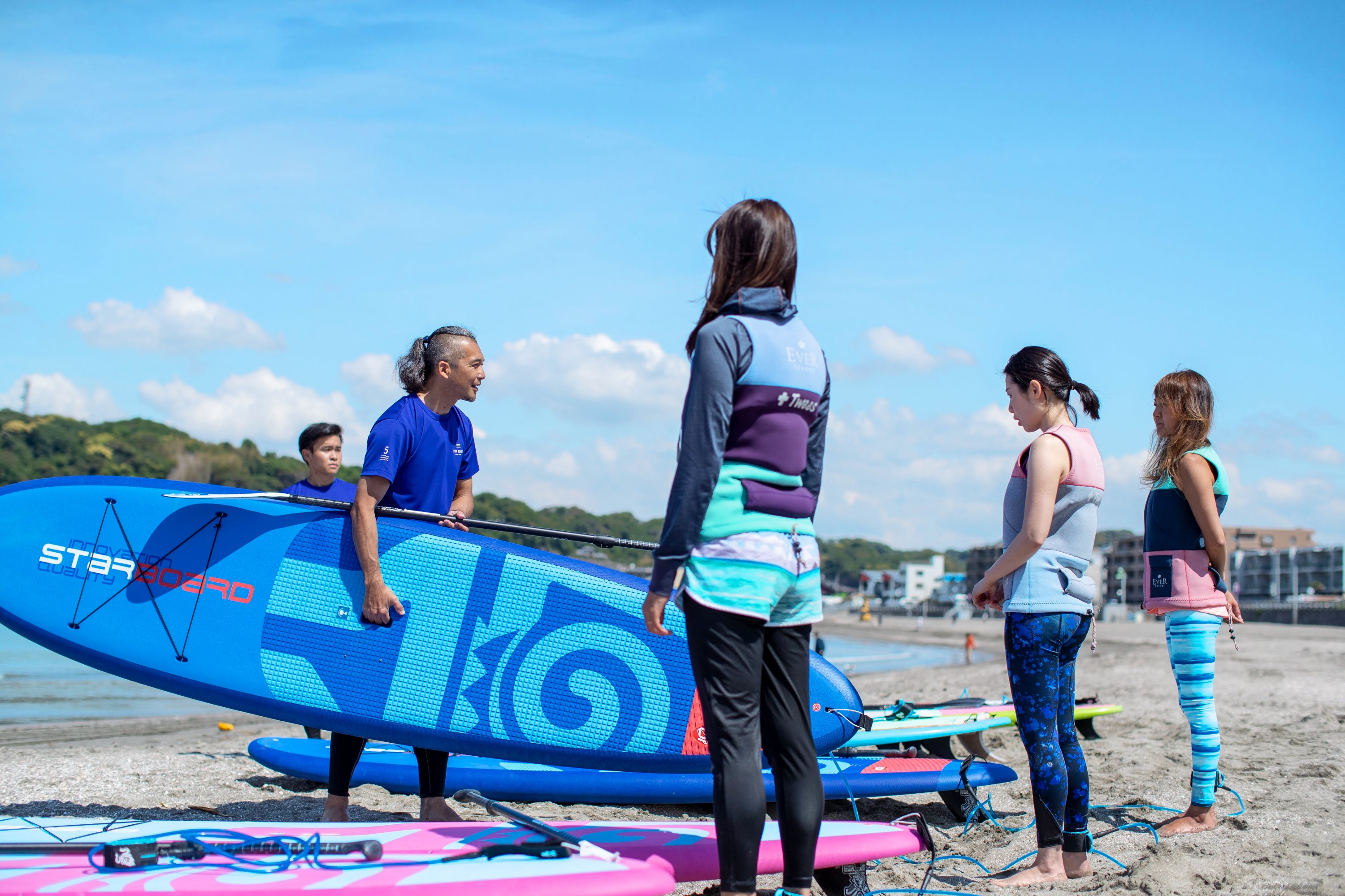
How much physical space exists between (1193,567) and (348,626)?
9.80ft

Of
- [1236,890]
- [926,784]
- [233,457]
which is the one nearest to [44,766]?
[926,784]

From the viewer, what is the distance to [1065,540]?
2816 millimetres

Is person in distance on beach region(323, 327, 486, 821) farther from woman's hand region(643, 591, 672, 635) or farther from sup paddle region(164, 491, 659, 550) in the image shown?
woman's hand region(643, 591, 672, 635)

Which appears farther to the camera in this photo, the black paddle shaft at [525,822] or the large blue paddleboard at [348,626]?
the large blue paddleboard at [348,626]

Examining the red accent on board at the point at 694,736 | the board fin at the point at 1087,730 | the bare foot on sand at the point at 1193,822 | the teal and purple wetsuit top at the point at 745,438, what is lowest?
the board fin at the point at 1087,730

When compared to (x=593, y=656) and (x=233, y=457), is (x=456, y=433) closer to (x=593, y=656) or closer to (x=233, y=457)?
(x=593, y=656)

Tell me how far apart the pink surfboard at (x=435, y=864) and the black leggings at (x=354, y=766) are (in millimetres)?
621

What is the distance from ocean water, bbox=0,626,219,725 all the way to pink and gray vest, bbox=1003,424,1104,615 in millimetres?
7411

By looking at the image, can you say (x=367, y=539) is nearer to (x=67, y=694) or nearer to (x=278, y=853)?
(x=278, y=853)

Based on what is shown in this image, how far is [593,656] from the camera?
3.56 m

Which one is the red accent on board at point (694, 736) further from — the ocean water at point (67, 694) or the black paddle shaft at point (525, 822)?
the ocean water at point (67, 694)

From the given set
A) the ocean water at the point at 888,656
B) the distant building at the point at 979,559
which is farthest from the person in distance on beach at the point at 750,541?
the distant building at the point at 979,559

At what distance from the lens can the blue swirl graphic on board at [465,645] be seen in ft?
11.4

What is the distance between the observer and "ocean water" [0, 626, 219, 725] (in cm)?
938
